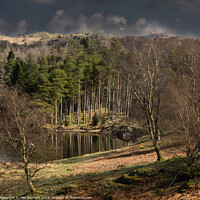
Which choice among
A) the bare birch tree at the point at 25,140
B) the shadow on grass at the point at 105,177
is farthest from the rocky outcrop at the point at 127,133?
the shadow on grass at the point at 105,177

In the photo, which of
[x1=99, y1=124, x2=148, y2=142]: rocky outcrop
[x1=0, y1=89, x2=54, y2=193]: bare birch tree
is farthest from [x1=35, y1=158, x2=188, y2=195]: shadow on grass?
[x1=99, y1=124, x2=148, y2=142]: rocky outcrop

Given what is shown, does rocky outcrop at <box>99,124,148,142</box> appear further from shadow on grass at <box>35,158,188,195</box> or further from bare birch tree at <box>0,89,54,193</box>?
shadow on grass at <box>35,158,188,195</box>

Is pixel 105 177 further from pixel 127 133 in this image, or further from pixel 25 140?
pixel 127 133

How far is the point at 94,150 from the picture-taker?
30297 mm

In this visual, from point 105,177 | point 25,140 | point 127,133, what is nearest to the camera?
point 105,177

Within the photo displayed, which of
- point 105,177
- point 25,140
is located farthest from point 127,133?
point 25,140

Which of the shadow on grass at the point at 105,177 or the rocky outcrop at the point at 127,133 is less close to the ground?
the shadow on grass at the point at 105,177

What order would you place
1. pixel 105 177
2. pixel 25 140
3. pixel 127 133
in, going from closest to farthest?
pixel 105 177
pixel 25 140
pixel 127 133

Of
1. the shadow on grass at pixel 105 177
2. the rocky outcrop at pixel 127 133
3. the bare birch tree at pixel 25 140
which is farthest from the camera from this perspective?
the rocky outcrop at pixel 127 133

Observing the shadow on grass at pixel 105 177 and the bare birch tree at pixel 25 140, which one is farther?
the bare birch tree at pixel 25 140

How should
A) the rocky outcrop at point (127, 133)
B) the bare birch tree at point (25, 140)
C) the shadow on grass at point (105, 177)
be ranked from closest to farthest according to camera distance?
the shadow on grass at point (105, 177) < the bare birch tree at point (25, 140) < the rocky outcrop at point (127, 133)

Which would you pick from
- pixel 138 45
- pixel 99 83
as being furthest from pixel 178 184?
pixel 99 83

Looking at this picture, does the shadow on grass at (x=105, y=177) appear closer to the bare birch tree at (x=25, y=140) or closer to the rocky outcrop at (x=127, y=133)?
the bare birch tree at (x=25, y=140)

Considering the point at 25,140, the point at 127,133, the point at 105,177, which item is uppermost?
the point at 25,140
